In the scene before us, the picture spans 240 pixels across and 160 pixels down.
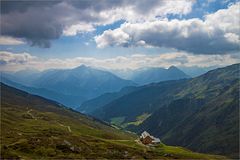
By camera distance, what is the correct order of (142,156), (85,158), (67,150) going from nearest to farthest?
(85,158), (67,150), (142,156)

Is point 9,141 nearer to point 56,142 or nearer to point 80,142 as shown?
point 56,142

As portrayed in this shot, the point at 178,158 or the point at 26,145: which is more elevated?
the point at 26,145

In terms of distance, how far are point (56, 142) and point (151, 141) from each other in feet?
240

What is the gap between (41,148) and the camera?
109 metres

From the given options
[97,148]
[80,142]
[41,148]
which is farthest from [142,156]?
[41,148]

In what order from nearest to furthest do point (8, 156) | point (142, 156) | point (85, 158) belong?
point (8, 156), point (85, 158), point (142, 156)

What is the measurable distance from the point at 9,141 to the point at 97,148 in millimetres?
33232

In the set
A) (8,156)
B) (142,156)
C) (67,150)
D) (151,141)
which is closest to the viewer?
(8,156)

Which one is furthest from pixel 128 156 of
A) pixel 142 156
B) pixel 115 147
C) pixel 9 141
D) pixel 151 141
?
pixel 151 141

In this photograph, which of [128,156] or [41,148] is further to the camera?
[128,156]

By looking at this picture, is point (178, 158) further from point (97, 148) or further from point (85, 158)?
point (85, 158)

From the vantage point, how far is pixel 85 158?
10744 cm

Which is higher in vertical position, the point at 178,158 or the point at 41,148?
the point at 41,148

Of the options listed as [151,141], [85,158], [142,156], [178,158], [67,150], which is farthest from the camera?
[151,141]
